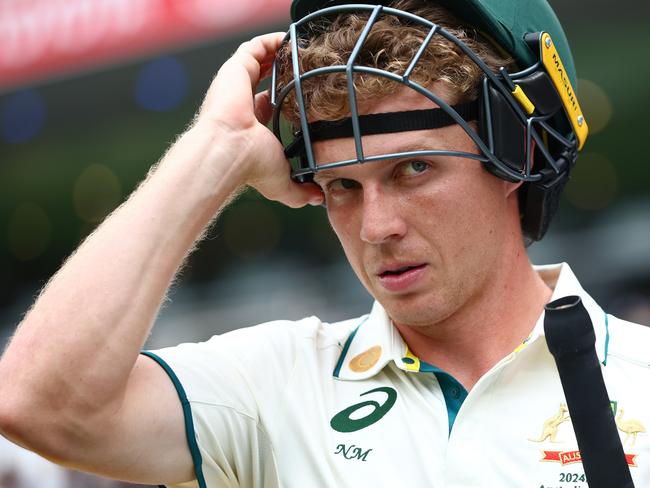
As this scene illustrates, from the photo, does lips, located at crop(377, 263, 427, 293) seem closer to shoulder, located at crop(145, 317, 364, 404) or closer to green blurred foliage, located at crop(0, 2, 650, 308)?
shoulder, located at crop(145, 317, 364, 404)

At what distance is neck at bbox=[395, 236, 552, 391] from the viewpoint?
5.96ft

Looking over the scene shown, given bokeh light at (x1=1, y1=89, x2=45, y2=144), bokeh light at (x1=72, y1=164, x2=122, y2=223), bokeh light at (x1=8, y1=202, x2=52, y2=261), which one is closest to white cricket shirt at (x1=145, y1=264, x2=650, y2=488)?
bokeh light at (x1=1, y1=89, x2=45, y2=144)

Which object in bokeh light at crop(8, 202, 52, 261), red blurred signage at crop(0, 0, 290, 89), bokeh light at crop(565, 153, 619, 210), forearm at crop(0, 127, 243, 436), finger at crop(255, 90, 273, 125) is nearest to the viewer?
forearm at crop(0, 127, 243, 436)

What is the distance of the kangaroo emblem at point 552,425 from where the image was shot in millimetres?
1631

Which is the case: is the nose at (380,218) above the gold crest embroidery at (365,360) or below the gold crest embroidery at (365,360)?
above

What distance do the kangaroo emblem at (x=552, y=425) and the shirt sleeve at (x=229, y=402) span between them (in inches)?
18.5

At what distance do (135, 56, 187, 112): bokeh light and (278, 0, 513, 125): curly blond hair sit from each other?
16.4ft

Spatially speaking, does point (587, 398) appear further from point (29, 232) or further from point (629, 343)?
point (29, 232)

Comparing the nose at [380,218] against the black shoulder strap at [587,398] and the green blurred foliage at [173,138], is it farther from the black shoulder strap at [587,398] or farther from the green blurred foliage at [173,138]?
the green blurred foliage at [173,138]

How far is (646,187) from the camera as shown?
8250 millimetres

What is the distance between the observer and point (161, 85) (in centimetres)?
762

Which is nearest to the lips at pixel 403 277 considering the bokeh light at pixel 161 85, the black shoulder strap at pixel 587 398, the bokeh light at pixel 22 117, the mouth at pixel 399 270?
the mouth at pixel 399 270

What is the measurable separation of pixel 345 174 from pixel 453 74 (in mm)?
262

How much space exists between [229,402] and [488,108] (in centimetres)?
70
